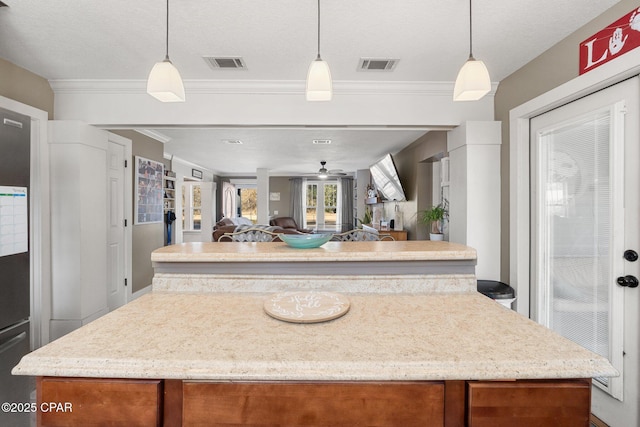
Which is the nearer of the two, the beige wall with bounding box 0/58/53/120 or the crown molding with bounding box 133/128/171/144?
the beige wall with bounding box 0/58/53/120

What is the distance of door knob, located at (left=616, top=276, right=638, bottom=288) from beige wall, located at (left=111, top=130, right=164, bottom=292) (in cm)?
452

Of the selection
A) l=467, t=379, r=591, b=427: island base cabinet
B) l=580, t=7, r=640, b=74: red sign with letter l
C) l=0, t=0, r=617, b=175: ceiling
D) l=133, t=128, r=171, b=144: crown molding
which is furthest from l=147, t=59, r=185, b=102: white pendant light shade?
l=133, t=128, r=171, b=144: crown molding

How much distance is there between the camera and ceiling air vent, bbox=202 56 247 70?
2.37 metres

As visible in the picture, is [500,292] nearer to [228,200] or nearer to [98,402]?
[98,402]

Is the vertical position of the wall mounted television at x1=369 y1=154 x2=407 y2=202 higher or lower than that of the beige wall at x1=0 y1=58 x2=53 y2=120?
lower

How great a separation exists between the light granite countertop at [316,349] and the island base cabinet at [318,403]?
0.05 m

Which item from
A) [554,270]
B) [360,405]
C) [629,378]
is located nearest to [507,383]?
[360,405]

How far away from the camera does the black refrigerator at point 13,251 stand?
1994 mm

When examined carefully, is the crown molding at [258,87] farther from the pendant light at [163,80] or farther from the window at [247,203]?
the window at [247,203]

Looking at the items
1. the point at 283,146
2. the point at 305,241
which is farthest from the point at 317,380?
the point at 283,146

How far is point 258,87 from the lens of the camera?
2.81m

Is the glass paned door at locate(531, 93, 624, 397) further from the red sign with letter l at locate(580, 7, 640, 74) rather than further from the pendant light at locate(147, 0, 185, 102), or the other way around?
Result: the pendant light at locate(147, 0, 185, 102)

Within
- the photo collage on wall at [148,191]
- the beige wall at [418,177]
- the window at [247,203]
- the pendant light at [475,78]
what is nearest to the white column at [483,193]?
the beige wall at [418,177]

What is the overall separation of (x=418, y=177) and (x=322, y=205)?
17.7 feet
